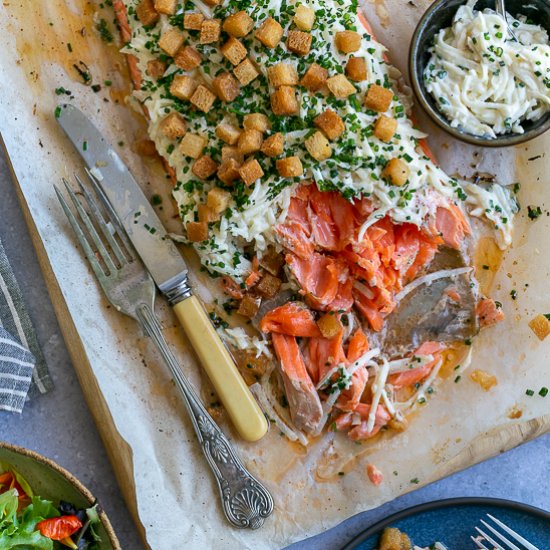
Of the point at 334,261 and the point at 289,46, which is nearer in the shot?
the point at 289,46


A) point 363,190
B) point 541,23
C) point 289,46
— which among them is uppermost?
point 289,46

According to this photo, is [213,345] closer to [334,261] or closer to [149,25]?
[334,261]

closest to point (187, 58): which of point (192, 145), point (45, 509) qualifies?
point (192, 145)

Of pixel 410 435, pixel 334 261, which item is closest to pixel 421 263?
pixel 334 261

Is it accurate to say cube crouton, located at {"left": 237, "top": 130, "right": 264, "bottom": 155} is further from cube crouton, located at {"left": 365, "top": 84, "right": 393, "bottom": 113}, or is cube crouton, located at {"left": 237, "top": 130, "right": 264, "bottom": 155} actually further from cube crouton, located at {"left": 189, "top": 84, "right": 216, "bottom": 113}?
cube crouton, located at {"left": 365, "top": 84, "right": 393, "bottom": 113}

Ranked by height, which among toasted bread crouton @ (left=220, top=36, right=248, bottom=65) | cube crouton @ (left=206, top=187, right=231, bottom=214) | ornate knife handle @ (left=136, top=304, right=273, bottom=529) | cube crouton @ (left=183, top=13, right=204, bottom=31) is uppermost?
cube crouton @ (left=183, top=13, right=204, bottom=31)

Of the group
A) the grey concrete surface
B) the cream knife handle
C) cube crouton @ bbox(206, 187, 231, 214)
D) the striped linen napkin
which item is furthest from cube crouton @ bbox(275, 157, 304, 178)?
the striped linen napkin
